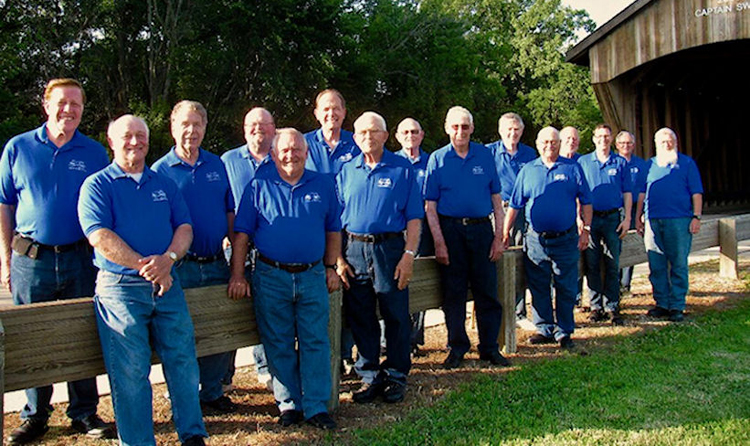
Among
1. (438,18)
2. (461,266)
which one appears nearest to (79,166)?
(461,266)

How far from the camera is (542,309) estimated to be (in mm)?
6207

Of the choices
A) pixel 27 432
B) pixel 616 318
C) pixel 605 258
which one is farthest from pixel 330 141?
pixel 616 318

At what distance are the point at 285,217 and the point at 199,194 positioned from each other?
1.90 feet

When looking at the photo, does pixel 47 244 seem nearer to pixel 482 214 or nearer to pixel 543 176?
pixel 482 214

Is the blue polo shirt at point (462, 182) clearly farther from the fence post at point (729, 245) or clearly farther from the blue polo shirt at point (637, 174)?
the fence post at point (729, 245)

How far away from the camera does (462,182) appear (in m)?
5.34

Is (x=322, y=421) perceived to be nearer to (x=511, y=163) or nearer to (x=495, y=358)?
A: (x=495, y=358)

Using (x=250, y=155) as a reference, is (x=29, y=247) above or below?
below

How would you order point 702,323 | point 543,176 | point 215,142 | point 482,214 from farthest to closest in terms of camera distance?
point 215,142 < point 702,323 < point 543,176 < point 482,214

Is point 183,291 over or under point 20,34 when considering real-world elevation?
under

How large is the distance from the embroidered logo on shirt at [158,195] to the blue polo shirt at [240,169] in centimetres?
119

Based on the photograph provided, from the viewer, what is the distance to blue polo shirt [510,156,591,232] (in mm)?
5922

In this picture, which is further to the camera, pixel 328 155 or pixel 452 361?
pixel 452 361

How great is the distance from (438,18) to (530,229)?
24523mm
